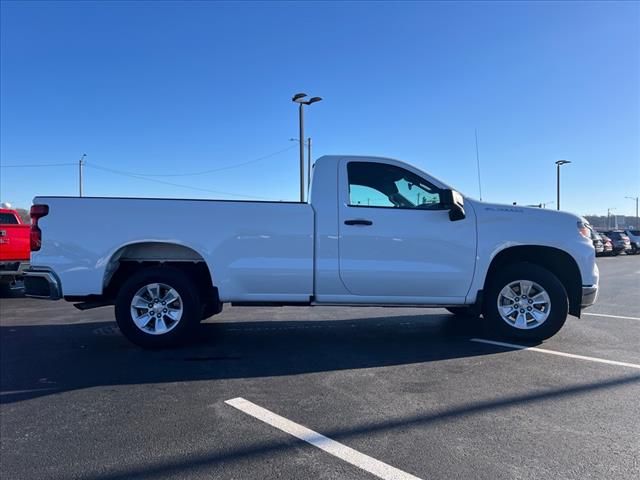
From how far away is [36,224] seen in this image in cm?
543

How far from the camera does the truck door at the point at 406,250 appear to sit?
18.3 feet

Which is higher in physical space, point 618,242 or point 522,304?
point 618,242

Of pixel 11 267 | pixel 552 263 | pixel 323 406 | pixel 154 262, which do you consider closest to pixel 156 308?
pixel 154 262

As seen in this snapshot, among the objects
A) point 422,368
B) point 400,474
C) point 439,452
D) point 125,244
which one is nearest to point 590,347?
point 422,368

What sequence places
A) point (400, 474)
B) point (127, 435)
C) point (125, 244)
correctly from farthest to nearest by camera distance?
point (125, 244) < point (127, 435) < point (400, 474)

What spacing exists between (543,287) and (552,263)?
46 centimetres

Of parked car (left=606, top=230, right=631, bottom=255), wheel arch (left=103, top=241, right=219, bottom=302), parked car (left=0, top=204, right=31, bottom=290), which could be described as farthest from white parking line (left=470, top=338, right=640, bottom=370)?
parked car (left=606, top=230, right=631, bottom=255)

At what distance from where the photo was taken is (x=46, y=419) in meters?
3.69

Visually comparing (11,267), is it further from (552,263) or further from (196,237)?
(552,263)

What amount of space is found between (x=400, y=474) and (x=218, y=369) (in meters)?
2.54

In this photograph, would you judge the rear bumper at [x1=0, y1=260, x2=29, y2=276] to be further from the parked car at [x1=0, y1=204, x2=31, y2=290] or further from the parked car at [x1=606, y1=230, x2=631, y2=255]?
the parked car at [x1=606, y1=230, x2=631, y2=255]

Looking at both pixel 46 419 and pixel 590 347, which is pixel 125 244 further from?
pixel 590 347

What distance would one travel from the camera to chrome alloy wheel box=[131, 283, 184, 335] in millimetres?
5582

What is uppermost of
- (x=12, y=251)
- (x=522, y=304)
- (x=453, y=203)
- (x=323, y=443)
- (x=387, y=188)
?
(x=387, y=188)
